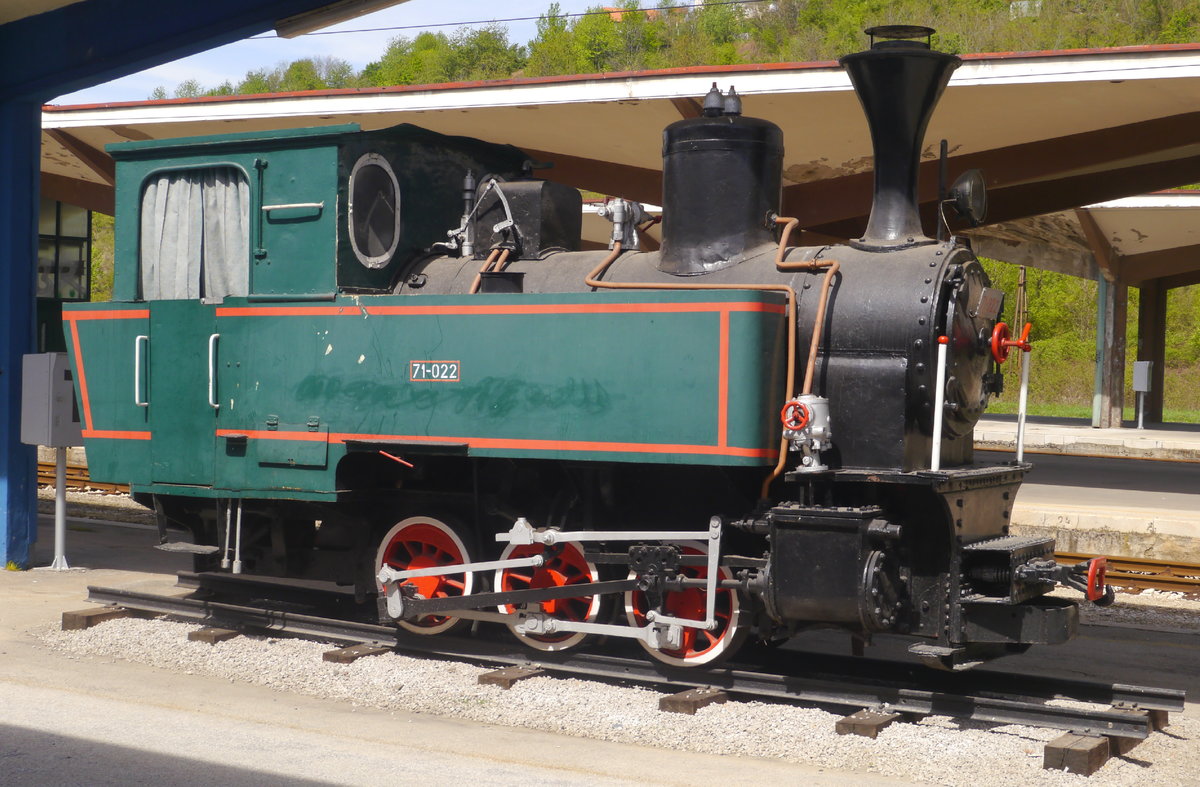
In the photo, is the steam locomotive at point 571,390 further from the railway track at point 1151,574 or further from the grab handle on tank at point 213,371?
the railway track at point 1151,574

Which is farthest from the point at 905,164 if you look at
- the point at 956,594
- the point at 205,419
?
the point at 205,419

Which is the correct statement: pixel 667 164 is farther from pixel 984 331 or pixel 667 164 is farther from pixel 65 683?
pixel 65 683

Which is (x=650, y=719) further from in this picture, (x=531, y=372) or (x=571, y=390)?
(x=531, y=372)

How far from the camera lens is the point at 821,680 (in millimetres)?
5980

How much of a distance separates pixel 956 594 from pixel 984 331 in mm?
1340

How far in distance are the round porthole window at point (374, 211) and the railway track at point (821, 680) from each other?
2.15m

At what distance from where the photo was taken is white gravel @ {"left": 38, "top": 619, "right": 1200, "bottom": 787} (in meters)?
5.11

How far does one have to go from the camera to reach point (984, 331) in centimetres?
624

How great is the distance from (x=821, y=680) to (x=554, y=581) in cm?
152

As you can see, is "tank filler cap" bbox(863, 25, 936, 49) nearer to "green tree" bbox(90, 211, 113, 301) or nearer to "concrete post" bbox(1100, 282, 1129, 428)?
"concrete post" bbox(1100, 282, 1129, 428)

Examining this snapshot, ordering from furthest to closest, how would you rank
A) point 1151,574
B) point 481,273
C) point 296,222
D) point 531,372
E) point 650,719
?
point 1151,574 < point 296,222 < point 481,273 < point 531,372 < point 650,719

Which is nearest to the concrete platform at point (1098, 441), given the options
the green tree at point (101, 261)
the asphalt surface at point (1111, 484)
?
the asphalt surface at point (1111, 484)

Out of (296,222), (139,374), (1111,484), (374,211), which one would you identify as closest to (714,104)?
(374,211)

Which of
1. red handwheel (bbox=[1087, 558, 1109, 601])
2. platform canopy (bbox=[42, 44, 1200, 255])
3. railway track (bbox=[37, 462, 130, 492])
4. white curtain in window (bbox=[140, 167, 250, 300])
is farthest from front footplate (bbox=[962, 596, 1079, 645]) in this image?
railway track (bbox=[37, 462, 130, 492])
